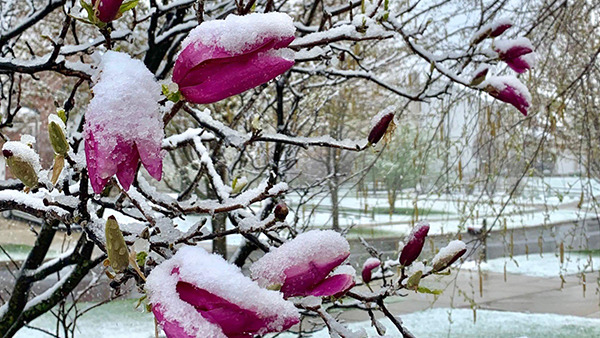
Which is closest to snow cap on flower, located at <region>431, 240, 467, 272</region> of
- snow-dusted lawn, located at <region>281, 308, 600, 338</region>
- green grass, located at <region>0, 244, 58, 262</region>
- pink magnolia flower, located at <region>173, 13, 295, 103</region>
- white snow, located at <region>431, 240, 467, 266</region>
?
white snow, located at <region>431, 240, 467, 266</region>

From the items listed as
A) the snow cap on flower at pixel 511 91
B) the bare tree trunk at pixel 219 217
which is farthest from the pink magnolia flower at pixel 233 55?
the snow cap on flower at pixel 511 91

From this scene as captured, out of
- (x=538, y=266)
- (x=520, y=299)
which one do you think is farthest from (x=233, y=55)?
(x=538, y=266)

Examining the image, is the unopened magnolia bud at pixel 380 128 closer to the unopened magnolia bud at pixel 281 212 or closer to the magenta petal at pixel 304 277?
the unopened magnolia bud at pixel 281 212

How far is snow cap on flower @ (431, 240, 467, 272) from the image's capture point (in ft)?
2.84

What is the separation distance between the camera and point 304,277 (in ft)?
1.50

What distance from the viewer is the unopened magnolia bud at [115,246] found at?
0.50m

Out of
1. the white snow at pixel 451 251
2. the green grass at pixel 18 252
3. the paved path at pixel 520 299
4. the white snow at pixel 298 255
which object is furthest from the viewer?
the green grass at pixel 18 252

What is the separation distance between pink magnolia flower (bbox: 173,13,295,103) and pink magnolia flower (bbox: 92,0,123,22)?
11 centimetres

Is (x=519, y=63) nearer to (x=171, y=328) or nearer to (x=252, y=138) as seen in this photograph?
(x=252, y=138)

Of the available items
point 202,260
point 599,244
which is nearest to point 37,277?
point 202,260

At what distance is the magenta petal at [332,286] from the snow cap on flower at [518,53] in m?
0.90

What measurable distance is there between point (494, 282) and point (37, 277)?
7.17 metres

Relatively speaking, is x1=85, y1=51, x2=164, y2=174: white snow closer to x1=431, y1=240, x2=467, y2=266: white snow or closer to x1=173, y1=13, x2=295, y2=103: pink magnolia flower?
x1=173, y1=13, x2=295, y2=103: pink magnolia flower

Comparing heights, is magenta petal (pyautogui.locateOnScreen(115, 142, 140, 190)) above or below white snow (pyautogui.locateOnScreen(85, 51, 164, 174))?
below
